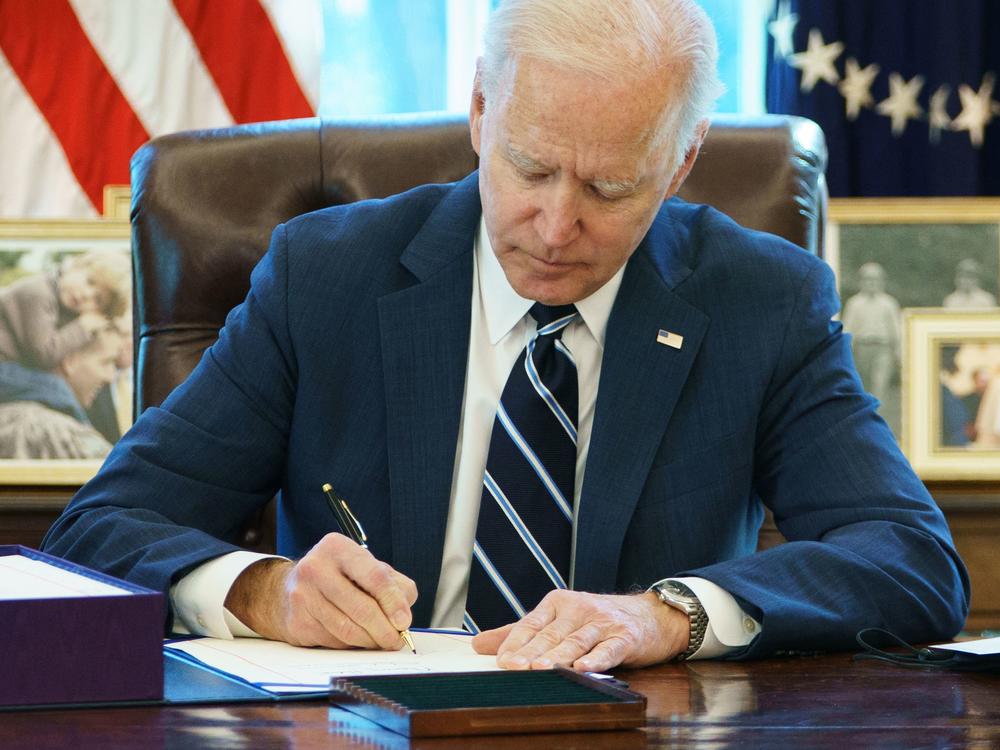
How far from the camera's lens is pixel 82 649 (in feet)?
3.74

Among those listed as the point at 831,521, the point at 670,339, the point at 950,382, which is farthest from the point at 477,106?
the point at 950,382

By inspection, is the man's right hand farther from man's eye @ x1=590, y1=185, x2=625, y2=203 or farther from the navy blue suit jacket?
man's eye @ x1=590, y1=185, x2=625, y2=203

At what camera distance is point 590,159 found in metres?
1.80

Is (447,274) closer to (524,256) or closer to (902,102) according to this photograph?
(524,256)

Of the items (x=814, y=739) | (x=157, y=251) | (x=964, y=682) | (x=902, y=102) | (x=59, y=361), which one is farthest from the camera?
(x=902, y=102)

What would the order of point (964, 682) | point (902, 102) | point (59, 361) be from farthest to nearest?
A: 1. point (902, 102)
2. point (59, 361)
3. point (964, 682)

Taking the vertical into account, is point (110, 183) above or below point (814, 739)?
above

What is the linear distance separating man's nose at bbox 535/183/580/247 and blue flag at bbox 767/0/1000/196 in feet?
4.90

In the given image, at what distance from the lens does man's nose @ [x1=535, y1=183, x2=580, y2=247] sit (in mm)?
1818

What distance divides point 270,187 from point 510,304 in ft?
1.64

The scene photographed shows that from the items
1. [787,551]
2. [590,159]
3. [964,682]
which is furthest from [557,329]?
[964,682]

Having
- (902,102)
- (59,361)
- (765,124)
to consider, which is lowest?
(59,361)

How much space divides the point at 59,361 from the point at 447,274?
3.97 feet

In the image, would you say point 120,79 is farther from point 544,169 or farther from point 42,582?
point 42,582
